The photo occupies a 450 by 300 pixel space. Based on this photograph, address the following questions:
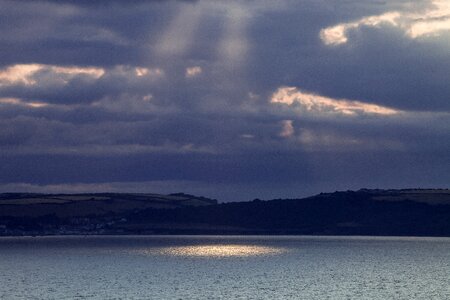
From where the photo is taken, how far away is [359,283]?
533ft

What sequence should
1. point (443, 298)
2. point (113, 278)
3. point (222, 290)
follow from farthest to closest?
point (113, 278)
point (222, 290)
point (443, 298)

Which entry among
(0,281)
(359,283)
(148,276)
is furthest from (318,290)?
(0,281)

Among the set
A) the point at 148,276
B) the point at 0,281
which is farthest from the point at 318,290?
the point at 0,281

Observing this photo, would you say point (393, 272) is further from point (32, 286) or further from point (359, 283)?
point (32, 286)

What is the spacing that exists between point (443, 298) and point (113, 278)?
76265 millimetres

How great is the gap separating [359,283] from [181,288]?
125 ft

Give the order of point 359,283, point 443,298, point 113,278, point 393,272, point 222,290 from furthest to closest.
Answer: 1. point 393,272
2. point 113,278
3. point 359,283
4. point 222,290
5. point 443,298

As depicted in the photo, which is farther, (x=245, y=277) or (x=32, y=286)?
(x=245, y=277)

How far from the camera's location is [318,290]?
14812cm

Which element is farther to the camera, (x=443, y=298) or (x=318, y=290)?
(x=318, y=290)

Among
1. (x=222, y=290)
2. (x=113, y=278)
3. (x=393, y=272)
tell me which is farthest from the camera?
(x=393, y=272)

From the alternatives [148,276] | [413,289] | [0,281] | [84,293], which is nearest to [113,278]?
[148,276]

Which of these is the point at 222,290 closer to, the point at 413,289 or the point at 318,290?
the point at 318,290

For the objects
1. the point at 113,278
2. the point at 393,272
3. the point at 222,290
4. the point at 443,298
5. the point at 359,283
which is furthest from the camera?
the point at 393,272
